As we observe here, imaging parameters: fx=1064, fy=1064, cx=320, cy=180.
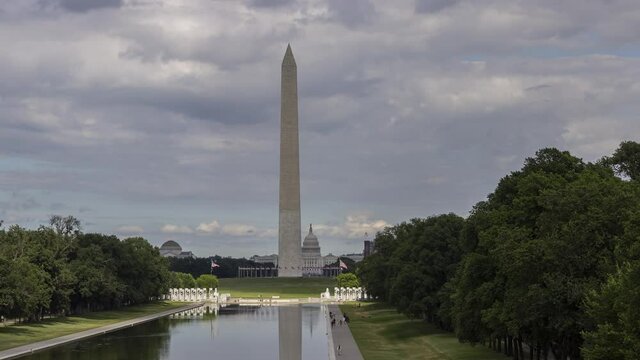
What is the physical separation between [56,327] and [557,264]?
149 ft

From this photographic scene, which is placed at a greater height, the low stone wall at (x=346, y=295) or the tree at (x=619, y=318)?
the low stone wall at (x=346, y=295)

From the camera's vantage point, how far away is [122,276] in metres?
104

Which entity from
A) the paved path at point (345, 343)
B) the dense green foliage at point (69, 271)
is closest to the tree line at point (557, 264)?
the paved path at point (345, 343)

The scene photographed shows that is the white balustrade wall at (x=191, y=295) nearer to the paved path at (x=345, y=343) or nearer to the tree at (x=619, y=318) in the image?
the paved path at (x=345, y=343)

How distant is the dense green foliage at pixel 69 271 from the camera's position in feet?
226

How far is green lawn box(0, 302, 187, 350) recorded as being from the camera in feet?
200

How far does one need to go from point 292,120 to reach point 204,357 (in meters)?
101

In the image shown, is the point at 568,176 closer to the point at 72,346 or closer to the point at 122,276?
the point at 72,346

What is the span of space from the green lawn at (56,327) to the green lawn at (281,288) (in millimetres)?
48928

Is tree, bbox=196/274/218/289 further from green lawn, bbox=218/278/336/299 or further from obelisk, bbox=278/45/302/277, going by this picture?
obelisk, bbox=278/45/302/277

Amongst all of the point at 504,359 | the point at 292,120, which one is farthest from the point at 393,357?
the point at 292,120

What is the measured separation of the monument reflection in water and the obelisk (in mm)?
66010

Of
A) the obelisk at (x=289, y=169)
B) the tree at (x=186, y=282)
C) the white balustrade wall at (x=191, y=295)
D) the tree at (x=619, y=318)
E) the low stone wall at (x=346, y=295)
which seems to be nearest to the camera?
the tree at (x=619, y=318)

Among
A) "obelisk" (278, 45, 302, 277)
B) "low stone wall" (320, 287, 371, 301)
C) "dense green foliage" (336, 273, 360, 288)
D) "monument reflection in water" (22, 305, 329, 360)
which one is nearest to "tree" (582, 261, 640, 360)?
"monument reflection in water" (22, 305, 329, 360)
